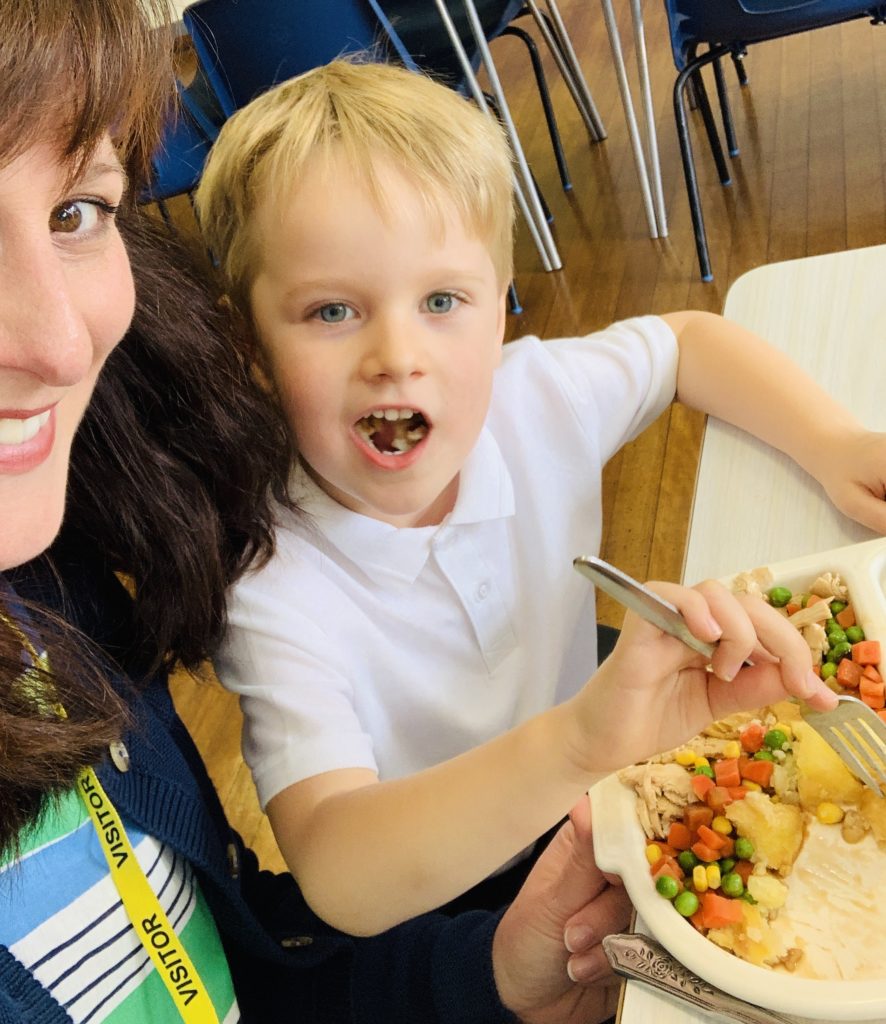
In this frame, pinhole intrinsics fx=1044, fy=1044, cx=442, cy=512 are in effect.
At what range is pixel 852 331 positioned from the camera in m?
1.04

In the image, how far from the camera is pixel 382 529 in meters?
0.97

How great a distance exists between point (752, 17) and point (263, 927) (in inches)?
77.0

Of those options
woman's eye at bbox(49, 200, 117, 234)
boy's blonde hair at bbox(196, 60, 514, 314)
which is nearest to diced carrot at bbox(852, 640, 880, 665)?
boy's blonde hair at bbox(196, 60, 514, 314)

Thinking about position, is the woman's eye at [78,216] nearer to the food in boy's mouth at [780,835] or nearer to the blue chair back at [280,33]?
the food in boy's mouth at [780,835]

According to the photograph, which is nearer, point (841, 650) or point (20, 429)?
point (20, 429)

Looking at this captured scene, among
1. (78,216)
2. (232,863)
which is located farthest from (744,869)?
(78,216)

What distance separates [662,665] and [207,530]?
0.43 metres

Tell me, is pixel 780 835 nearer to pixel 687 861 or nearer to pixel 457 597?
pixel 687 861

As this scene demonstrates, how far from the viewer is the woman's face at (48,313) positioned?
0.56 metres

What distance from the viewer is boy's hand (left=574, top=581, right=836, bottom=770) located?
2.10 ft

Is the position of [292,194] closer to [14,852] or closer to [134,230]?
[134,230]

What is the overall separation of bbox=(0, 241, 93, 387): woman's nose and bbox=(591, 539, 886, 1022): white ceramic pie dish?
44 cm

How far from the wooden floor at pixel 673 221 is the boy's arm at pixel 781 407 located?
0.83 meters

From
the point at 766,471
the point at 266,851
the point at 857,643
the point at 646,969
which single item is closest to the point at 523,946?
the point at 646,969
